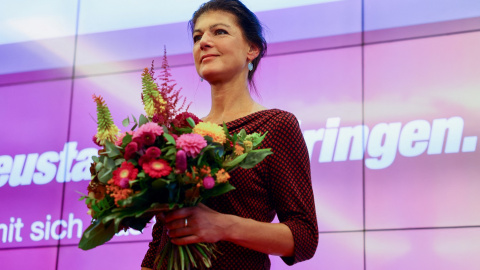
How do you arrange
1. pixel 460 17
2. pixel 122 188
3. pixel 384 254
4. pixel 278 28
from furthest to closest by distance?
pixel 278 28
pixel 460 17
pixel 384 254
pixel 122 188

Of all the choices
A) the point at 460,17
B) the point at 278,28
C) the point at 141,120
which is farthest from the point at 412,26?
the point at 141,120

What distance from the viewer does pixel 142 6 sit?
3.69 metres

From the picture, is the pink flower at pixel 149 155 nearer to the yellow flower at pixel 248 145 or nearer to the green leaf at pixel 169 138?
the green leaf at pixel 169 138

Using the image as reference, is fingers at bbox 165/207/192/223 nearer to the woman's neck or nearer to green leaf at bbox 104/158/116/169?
green leaf at bbox 104/158/116/169

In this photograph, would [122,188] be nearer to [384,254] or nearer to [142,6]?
[384,254]

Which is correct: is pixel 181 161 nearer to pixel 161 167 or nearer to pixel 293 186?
pixel 161 167

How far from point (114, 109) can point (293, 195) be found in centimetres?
199

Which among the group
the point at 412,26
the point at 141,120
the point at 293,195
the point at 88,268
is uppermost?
the point at 412,26

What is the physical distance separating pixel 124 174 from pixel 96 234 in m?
0.22

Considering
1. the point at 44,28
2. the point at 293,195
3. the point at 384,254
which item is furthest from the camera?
the point at 44,28

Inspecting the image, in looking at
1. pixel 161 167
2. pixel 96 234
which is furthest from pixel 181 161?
pixel 96 234

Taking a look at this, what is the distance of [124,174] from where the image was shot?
143 centimetres

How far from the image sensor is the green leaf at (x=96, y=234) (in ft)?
5.11

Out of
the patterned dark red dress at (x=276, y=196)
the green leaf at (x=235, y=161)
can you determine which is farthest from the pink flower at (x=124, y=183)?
the patterned dark red dress at (x=276, y=196)
